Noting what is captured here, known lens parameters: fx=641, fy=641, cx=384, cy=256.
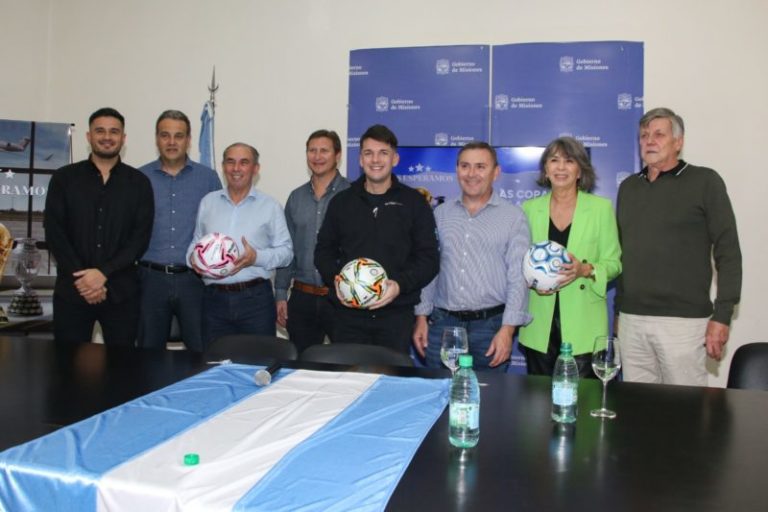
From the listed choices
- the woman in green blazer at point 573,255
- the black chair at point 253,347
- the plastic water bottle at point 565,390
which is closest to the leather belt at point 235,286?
the black chair at point 253,347

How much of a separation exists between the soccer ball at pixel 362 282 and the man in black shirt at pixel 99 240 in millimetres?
1410

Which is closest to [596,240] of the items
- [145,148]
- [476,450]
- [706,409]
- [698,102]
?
[706,409]

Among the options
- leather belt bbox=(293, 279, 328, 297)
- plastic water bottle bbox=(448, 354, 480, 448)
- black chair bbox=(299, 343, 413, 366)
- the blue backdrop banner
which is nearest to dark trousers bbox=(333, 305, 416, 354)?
black chair bbox=(299, 343, 413, 366)

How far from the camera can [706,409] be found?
1.92 meters

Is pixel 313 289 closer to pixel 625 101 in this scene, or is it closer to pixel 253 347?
pixel 253 347

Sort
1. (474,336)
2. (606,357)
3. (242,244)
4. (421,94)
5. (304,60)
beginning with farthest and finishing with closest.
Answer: (304,60), (421,94), (242,244), (474,336), (606,357)

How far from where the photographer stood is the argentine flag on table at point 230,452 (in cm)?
130

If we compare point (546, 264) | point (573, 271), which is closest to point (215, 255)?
point (546, 264)

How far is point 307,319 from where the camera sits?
3.76 metres

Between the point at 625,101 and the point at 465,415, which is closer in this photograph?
the point at 465,415

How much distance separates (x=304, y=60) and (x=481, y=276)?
9.53ft

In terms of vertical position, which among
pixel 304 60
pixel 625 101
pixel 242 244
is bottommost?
pixel 242 244

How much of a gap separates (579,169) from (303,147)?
106 inches

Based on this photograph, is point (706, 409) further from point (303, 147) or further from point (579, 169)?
point (303, 147)
